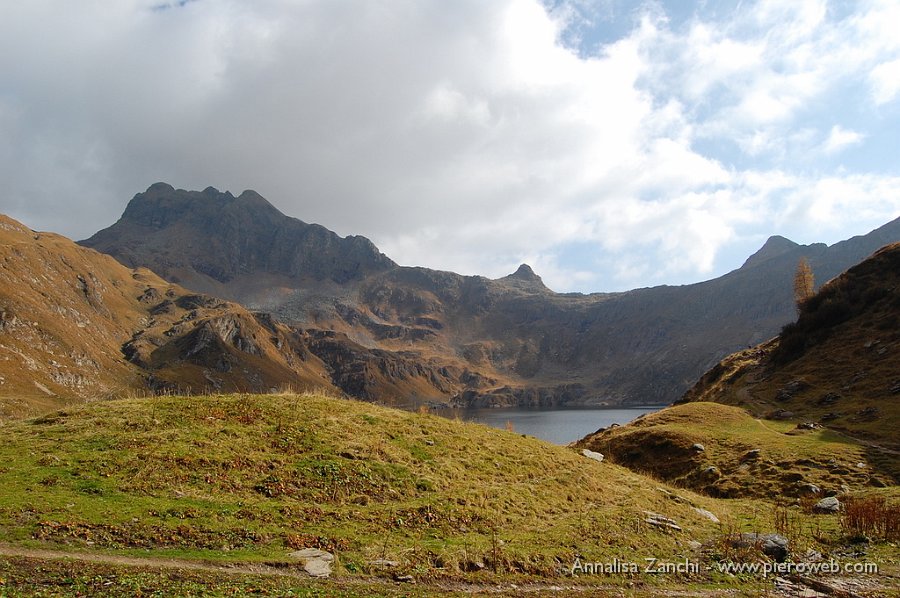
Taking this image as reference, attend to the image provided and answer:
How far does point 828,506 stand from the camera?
28859 millimetres

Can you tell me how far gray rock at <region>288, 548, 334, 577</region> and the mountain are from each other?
32.0m

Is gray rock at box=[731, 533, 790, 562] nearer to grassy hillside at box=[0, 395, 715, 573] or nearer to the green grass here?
the green grass

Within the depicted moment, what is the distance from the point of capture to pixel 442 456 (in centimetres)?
2494

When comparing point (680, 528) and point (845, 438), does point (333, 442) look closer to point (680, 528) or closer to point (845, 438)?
point (680, 528)

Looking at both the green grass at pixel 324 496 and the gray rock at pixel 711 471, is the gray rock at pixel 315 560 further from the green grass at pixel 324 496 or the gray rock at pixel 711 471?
the gray rock at pixel 711 471

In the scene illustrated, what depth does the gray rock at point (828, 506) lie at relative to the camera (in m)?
28.5

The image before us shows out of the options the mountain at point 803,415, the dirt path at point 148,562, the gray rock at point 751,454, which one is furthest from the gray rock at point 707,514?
the dirt path at point 148,562

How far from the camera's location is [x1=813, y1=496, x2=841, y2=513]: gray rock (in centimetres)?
2852

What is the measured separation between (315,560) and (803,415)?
58676mm

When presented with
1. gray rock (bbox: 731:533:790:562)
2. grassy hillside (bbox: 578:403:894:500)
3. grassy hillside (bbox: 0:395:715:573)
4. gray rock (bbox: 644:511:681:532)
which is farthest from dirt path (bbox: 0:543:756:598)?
grassy hillside (bbox: 578:403:894:500)

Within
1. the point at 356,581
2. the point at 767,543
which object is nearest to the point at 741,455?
the point at 767,543

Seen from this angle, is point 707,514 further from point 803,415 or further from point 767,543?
point 803,415

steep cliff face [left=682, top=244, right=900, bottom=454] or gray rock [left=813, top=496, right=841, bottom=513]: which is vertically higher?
steep cliff face [left=682, top=244, right=900, bottom=454]

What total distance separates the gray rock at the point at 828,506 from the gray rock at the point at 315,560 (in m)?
28.3
